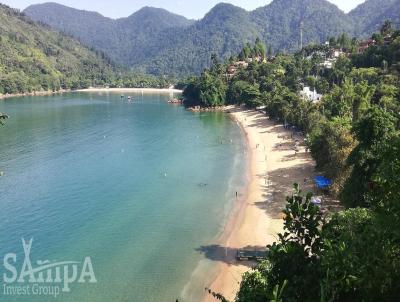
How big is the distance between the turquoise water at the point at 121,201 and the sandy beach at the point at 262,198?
209cm

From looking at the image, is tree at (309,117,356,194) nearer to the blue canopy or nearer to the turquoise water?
the blue canopy

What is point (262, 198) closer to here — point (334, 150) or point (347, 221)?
point (334, 150)

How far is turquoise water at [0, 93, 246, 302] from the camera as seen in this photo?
37000mm

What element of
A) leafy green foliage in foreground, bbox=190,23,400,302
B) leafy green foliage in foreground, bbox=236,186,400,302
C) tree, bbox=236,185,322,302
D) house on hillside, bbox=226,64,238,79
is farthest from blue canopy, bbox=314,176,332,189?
house on hillside, bbox=226,64,238,79

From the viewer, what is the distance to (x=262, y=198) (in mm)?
52688

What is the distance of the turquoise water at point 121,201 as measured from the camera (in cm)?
3700

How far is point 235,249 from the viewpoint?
131 feet

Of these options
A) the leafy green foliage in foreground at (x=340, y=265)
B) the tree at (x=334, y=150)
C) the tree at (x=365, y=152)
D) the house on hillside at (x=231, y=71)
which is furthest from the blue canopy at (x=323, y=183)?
the house on hillside at (x=231, y=71)

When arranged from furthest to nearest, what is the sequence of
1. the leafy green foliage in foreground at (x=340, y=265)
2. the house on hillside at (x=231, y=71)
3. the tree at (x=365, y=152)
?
1. the house on hillside at (x=231, y=71)
2. the tree at (x=365, y=152)
3. the leafy green foliage in foreground at (x=340, y=265)

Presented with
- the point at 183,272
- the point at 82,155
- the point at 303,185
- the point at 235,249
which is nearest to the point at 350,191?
the point at 235,249

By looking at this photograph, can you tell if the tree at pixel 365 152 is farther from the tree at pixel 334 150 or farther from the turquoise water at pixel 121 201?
the turquoise water at pixel 121 201

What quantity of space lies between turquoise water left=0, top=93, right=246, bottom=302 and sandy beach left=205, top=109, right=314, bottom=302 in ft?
6.86

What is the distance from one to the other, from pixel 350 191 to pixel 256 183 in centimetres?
2675

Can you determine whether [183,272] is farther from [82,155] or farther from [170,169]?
[82,155]
